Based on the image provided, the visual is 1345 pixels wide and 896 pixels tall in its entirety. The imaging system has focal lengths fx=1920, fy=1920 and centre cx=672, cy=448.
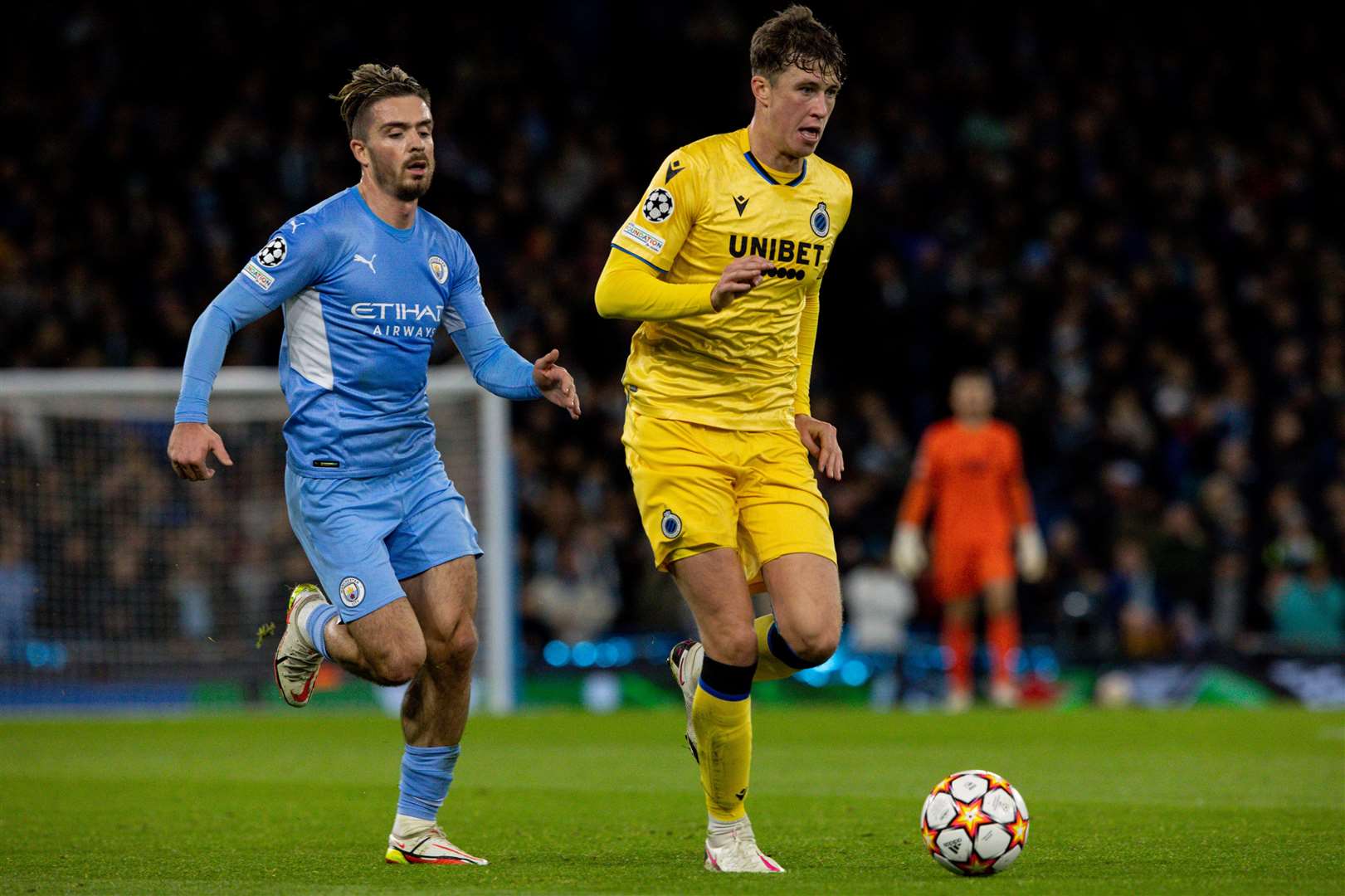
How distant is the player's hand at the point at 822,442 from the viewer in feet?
21.5

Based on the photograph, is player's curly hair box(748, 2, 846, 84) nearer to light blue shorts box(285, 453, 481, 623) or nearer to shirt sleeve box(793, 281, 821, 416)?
shirt sleeve box(793, 281, 821, 416)

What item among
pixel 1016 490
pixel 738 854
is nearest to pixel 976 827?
pixel 738 854

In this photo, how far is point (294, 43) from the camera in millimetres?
20906

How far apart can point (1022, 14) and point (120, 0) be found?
10.5 meters

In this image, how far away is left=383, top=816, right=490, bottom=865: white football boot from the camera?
20.9ft

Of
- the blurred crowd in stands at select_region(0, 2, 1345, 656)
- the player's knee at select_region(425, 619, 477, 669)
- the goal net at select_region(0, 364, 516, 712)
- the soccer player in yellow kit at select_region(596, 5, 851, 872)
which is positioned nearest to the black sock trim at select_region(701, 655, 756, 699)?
the soccer player in yellow kit at select_region(596, 5, 851, 872)

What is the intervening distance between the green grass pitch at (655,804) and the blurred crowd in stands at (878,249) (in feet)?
8.86

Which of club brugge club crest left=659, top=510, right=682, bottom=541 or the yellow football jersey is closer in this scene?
club brugge club crest left=659, top=510, right=682, bottom=541

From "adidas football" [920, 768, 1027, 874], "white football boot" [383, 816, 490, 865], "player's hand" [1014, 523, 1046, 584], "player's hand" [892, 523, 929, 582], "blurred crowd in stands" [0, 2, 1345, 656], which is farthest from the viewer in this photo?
"blurred crowd in stands" [0, 2, 1345, 656]

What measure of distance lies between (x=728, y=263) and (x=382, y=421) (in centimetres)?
128

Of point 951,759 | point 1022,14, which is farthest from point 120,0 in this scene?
point 951,759

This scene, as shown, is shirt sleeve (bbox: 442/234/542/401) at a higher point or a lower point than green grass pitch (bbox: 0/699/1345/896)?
higher

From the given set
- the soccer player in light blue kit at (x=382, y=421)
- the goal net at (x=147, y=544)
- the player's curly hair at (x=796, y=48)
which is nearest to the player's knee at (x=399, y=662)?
the soccer player in light blue kit at (x=382, y=421)

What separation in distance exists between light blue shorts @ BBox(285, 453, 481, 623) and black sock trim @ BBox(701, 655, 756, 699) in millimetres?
988
